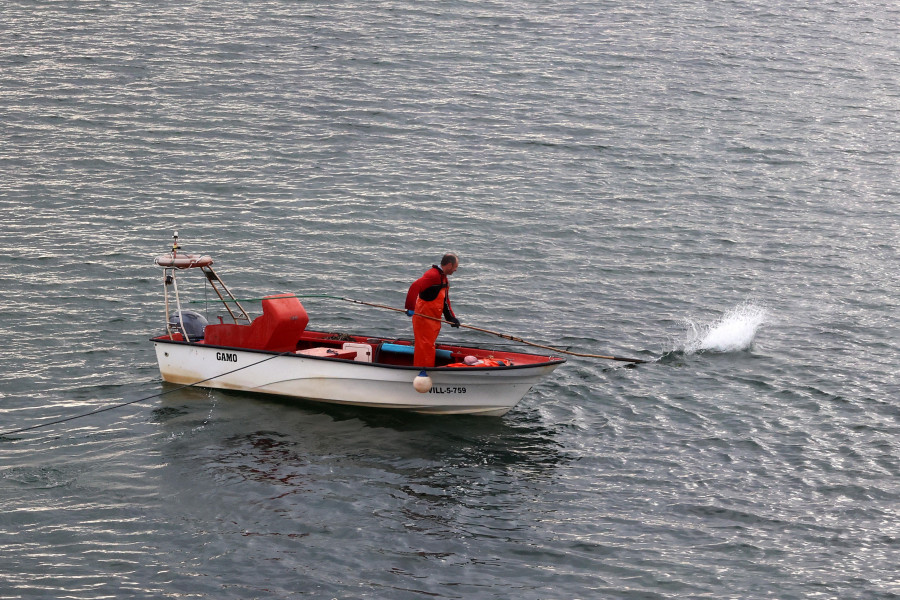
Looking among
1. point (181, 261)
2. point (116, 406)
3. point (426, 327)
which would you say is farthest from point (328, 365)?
point (116, 406)

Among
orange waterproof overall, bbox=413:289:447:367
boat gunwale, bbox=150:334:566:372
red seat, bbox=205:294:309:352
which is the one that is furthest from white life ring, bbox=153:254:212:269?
orange waterproof overall, bbox=413:289:447:367

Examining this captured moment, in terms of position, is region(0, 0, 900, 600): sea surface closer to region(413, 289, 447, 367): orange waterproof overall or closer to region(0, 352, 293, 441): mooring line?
region(0, 352, 293, 441): mooring line

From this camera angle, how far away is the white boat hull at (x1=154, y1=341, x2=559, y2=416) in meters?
16.4

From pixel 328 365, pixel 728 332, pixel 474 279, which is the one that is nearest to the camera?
pixel 328 365

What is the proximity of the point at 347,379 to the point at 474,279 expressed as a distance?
20.2 feet

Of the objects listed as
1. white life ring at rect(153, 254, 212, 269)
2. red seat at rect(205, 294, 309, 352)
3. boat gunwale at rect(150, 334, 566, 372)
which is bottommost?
boat gunwale at rect(150, 334, 566, 372)

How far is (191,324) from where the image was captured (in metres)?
18.1

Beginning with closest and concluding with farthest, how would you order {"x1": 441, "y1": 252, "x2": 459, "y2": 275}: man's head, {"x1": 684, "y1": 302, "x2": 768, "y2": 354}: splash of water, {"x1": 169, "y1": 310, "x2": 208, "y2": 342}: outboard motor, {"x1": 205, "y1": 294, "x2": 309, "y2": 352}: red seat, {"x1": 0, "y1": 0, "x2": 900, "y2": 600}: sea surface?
{"x1": 0, "y1": 0, "x2": 900, "y2": 600}: sea surface
{"x1": 441, "y1": 252, "x2": 459, "y2": 275}: man's head
{"x1": 205, "y1": 294, "x2": 309, "y2": 352}: red seat
{"x1": 169, "y1": 310, "x2": 208, "y2": 342}: outboard motor
{"x1": 684, "y1": 302, "x2": 768, "y2": 354}: splash of water

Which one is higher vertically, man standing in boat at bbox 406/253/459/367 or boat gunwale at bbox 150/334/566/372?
man standing in boat at bbox 406/253/459/367

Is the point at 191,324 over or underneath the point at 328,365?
over

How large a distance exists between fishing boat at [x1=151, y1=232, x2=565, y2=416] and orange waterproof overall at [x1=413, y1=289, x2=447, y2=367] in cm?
25

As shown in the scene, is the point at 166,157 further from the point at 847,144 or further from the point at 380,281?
the point at 847,144

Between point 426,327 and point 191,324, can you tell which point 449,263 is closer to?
point 426,327

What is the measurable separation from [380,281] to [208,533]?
9314 millimetres
